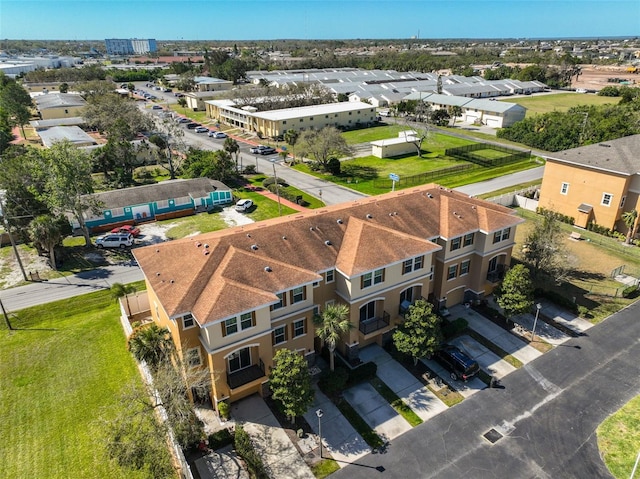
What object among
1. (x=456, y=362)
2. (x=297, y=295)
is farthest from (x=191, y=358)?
(x=456, y=362)

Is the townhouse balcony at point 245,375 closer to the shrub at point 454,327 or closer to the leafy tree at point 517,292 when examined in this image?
the shrub at point 454,327

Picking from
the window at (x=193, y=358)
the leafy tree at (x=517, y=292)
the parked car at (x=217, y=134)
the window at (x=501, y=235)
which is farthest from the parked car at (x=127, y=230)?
the parked car at (x=217, y=134)

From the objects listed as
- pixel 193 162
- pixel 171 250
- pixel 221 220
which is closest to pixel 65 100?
pixel 193 162

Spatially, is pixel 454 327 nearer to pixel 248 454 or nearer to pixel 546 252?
pixel 546 252

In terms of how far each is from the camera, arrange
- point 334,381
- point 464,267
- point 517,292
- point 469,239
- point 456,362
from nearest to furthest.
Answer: point 334,381, point 456,362, point 517,292, point 469,239, point 464,267

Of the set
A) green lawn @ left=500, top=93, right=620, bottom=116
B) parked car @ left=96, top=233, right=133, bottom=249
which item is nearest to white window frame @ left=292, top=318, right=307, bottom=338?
parked car @ left=96, top=233, right=133, bottom=249

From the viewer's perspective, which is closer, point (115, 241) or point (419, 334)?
point (419, 334)

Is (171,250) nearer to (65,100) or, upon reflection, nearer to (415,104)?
(415,104)

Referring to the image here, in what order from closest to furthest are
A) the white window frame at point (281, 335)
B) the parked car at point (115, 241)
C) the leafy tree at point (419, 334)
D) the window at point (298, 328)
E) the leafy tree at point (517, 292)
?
the white window frame at point (281, 335) < the leafy tree at point (419, 334) < the window at point (298, 328) < the leafy tree at point (517, 292) < the parked car at point (115, 241)
